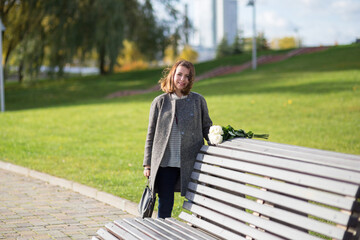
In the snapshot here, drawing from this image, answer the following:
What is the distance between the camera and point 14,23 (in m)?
28.2

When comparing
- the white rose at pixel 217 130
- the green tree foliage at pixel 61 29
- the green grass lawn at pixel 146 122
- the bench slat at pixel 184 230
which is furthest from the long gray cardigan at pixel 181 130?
→ the green tree foliage at pixel 61 29

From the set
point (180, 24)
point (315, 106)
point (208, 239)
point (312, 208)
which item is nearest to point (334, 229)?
point (312, 208)

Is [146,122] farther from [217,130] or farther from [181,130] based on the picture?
[217,130]

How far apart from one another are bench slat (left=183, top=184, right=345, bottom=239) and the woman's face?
2.95 feet

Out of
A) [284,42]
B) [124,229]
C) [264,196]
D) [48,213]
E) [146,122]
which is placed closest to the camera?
[264,196]

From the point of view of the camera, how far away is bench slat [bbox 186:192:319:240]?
3.06m

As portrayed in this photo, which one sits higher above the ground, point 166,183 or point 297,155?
point 297,155

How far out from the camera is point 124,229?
412 cm

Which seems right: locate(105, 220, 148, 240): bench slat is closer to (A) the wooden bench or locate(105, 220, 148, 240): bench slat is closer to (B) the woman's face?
(A) the wooden bench

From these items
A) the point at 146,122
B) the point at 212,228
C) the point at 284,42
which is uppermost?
the point at 284,42

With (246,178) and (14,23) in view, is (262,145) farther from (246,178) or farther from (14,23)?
(14,23)

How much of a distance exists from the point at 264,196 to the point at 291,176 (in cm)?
30

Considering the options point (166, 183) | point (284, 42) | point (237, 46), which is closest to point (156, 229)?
point (166, 183)

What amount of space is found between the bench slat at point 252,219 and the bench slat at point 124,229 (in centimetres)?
58
